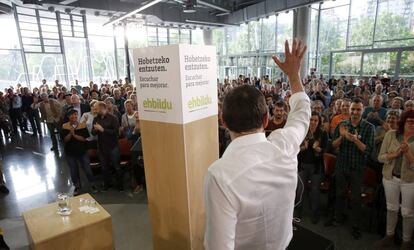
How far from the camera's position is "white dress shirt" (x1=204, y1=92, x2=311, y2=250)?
971 mm

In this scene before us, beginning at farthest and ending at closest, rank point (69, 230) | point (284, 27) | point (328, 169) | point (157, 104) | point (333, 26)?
point (284, 27) → point (333, 26) → point (328, 169) → point (69, 230) → point (157, 104)

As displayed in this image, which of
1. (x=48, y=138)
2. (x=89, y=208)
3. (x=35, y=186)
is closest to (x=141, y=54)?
(x=89, y=208)

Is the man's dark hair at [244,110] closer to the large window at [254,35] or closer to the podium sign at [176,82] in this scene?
the podium sign at [176,82]

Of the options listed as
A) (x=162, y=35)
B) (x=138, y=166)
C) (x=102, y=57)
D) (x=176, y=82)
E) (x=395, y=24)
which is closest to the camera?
(x=176, y=82)

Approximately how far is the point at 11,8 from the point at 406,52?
15495 millimetres

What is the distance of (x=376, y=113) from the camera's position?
4.92 metres

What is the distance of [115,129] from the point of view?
4.59 meters

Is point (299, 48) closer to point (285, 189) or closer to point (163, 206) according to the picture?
point (285, 189)

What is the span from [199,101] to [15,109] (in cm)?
971

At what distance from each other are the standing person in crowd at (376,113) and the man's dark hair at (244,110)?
453 centimetres

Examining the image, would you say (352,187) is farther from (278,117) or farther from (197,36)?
(197,36)

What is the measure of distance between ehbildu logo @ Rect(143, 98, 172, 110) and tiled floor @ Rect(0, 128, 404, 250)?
74.7 inches

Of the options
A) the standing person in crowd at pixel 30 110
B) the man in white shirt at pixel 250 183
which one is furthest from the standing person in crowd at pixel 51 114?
the man in white shirt at pixel 250 183

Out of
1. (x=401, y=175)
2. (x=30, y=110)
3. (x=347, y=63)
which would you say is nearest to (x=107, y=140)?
(x=401, y=175)
